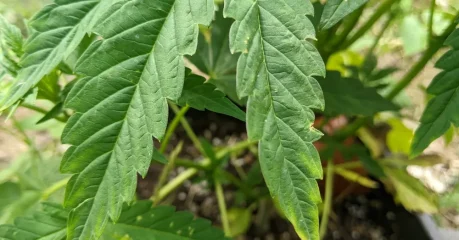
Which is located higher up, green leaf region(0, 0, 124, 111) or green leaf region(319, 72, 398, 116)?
green leaf region(0, 0, 124, 111)

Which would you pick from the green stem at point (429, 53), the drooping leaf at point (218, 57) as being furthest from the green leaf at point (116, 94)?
the green stem at point (429, 53)

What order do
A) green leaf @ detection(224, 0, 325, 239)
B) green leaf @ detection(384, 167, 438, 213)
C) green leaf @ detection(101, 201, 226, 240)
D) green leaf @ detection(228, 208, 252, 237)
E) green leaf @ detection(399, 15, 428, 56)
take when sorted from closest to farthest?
green leaf @ detection(224, 0, 325, 239), green leaf @ detection(101, 201, 226, 240), green leaf @ detection(384, 167, 438, 213), green leaf @ detection(228, 208, 252, 237), green leaf @ detection(399, 15, 428, 56)

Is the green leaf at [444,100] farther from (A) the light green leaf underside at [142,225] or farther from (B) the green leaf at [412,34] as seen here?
(B) the green leaf at [412,34]

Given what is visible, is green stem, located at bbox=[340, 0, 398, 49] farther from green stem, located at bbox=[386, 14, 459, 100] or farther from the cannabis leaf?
the cannabis leaf

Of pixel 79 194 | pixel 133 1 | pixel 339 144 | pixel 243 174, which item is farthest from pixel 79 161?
pixel 243 174

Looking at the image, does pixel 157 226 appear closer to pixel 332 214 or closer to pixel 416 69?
pixel 416 69

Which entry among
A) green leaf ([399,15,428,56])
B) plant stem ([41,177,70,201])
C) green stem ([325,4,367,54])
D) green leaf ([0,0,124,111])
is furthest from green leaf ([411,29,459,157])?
A: green leaf ([399,15,428,56])
